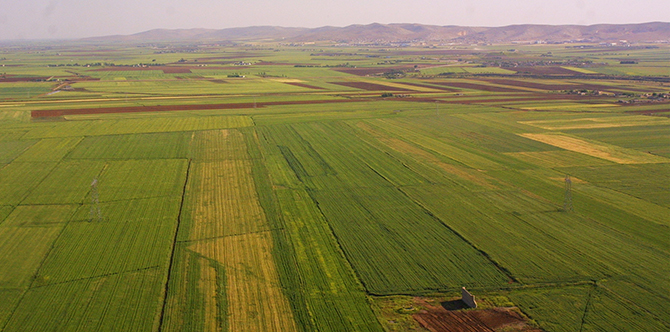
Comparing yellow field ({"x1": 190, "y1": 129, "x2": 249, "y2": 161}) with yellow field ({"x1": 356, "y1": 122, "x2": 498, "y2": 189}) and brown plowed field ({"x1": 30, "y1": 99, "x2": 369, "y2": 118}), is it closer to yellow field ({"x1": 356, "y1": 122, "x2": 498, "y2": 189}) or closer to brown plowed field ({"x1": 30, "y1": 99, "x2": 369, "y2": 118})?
yellow field ({"x1": 356, "y1": 122, "x2": 498, "y2": 189})

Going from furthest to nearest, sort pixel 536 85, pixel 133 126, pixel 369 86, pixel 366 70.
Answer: pixel 366 70 < pixel 369 86 < pixel 536 85 < pixel 133 126

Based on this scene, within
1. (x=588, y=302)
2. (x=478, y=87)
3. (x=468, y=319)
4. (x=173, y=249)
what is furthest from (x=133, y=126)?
(x=478, y=87)

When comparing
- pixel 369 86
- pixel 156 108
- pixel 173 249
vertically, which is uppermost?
pixel 369 86

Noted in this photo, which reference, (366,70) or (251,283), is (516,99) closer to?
(366,70)

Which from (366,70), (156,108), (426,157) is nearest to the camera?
(426,157)

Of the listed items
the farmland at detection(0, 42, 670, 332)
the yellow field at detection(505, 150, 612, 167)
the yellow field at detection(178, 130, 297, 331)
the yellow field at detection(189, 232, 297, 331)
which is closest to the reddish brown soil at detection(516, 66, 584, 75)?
the farmland at detection(0, 42, 670, 332)

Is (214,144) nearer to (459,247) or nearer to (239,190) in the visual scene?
(239,190)

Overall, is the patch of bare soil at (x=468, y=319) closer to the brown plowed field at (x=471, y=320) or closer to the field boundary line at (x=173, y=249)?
the brown plowed field at (x=471, y=320)
